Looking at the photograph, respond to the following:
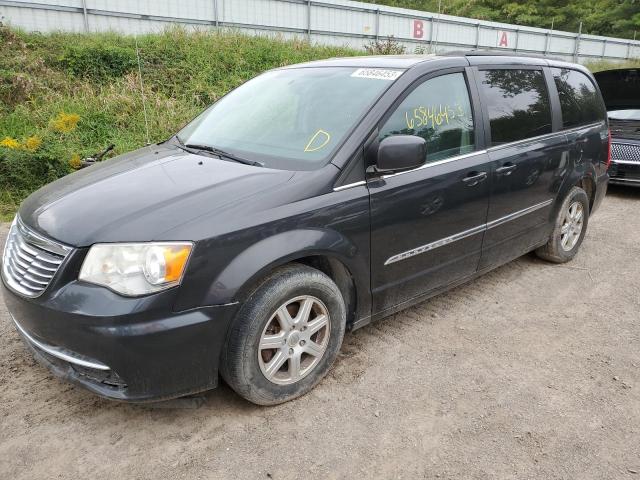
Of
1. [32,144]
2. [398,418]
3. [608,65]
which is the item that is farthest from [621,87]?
[608,65]

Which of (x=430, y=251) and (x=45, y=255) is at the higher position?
(x=45, y=255)

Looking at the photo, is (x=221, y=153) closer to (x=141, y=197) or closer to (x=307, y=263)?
(x=141, y=197)

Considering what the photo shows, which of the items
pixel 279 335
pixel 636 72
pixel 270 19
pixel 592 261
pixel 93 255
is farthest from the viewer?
pixel 270 19

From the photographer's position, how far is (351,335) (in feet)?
11.4

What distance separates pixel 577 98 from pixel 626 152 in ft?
11.0

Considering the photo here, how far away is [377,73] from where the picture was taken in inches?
127

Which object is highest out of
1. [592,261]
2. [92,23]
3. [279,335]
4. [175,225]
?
[92,23]

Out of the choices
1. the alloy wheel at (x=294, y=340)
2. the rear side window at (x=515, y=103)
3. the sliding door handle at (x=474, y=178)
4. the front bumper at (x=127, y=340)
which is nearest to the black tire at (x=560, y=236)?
the rear side window at (x=515, y=103)

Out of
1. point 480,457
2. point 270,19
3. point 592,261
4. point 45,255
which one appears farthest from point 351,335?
point 270,19

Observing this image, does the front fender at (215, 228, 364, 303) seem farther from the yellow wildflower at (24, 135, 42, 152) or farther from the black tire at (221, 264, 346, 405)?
the yellow wildflower at (24, 135, 42, 152)

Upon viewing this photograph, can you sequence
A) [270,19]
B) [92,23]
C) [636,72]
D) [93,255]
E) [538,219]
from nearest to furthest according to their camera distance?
[93,255]
[538,219]
[636,72]
[92,23]
[270,19]

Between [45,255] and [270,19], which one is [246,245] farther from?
[270,19]

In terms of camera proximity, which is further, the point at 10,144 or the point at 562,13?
the point at 562,13

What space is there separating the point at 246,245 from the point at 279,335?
20.3 inches
